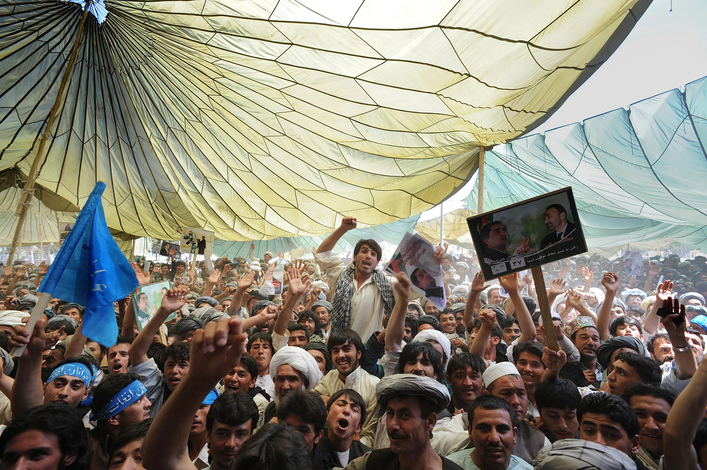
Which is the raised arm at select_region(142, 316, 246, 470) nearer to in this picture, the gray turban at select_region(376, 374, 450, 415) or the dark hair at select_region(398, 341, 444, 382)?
the gray turban at select_region(376, 374, 450, 415)

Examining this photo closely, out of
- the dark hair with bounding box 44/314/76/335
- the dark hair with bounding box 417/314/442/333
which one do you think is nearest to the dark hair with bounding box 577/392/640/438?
the dark hair with bounding box 417/314/442/333

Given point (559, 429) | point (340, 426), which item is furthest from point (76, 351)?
point (559, 429)

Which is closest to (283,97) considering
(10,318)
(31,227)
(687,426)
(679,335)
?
(10,318)

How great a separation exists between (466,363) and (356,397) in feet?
Answer: 3.60

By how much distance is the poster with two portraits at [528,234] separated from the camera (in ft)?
11.8

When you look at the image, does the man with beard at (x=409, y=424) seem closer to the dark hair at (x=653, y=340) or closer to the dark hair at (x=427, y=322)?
the dark hair at (x=427, y=322)

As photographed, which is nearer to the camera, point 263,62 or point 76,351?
point 76,351

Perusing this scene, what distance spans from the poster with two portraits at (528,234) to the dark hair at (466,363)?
27.7 inches

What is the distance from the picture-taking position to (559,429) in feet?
10.1

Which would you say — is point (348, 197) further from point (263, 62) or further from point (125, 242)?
point (125, 242)

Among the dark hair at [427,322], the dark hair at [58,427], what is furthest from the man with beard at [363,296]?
the dark hair at [58,427]

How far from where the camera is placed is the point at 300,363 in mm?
3496

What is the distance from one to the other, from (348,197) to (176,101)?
4329 mm

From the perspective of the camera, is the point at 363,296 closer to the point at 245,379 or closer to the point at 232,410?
the point at 245,379
